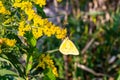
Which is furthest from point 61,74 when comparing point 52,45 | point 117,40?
point 117,40

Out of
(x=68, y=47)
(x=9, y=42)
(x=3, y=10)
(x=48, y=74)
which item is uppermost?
(x=3, y=10)

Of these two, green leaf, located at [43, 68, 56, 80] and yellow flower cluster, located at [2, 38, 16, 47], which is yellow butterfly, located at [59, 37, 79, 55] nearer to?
green leaf, located at [43, 68, 56, 80]

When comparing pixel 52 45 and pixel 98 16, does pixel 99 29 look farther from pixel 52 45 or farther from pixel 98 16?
pixel 52 45

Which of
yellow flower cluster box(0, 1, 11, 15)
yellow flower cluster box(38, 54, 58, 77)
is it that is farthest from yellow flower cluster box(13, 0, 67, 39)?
yellow flower cluster box(38, 54, 58, 77)

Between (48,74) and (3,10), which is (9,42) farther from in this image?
(48,74)

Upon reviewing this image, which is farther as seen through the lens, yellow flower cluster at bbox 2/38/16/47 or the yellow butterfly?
the yellow butterfly

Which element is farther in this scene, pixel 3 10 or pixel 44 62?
pixel 44 62

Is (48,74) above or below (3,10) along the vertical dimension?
below

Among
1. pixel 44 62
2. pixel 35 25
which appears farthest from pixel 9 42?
pixel 44 62

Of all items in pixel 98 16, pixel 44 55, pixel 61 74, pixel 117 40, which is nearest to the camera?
pixel 44 55

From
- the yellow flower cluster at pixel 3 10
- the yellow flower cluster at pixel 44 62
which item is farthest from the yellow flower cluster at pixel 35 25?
the yellow flower cluster at pixel 44 62

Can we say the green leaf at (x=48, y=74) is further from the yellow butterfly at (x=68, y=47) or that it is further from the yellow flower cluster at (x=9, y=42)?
the yellow flower cluster at (x=9, y=42)
